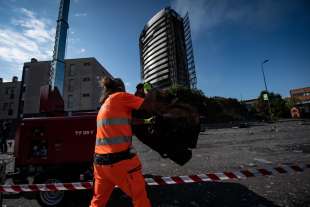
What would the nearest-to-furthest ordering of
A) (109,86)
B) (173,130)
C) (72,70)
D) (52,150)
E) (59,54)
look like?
(109,86) < (173,130) < (52,150) < (59,54) < (72,70)

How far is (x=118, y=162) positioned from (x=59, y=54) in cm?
563

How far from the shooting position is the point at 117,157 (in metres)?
1.81

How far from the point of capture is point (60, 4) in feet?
25.0

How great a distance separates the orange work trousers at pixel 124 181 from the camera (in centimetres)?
176

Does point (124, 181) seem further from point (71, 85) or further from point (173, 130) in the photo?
point (71, 85)

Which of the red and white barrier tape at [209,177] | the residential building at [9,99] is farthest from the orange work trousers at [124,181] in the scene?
the residential building at [9,99]

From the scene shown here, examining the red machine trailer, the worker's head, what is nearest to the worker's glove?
the worker's head

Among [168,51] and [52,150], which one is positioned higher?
[168,51]

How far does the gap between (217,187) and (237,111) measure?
50.3 m

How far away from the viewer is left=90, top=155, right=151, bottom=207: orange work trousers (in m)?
1.76

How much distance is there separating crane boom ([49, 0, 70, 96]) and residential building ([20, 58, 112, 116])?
107 feet

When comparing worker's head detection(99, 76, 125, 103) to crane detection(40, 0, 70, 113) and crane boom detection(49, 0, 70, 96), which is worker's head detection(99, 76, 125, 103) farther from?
crane boom detection(49, 0, 70, 96)

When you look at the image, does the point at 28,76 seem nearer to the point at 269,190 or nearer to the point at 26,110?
the point at 26,110

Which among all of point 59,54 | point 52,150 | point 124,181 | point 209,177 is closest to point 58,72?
point 59,54
